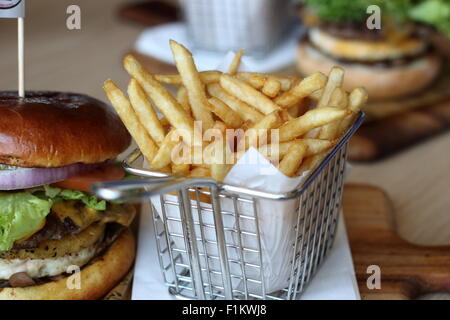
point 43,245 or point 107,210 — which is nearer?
point 43,245

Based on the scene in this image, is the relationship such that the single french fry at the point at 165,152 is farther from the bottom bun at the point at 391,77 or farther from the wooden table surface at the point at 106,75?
the bottom bun at the point at 391,77

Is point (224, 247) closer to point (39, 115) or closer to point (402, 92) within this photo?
point (39, 115)

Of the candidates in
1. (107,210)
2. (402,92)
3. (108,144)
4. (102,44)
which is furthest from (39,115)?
(102,44)

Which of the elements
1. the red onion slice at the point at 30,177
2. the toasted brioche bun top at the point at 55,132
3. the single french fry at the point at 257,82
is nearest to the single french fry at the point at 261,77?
the single french fry at the point at 257,82

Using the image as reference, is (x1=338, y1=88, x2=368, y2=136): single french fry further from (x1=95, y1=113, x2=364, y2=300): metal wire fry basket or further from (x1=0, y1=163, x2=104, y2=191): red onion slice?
(x1=0, y1=163, x2=104, y2=191): red onion slice

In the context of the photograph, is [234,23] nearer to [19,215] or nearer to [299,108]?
[299,108]

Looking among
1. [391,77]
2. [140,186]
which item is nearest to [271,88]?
[140,186]
